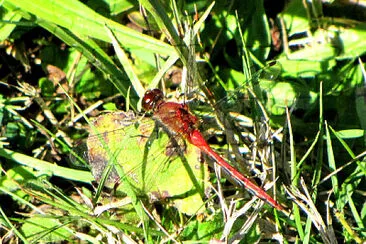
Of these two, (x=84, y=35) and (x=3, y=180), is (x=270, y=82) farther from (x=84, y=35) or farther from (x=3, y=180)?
(x=3, y=180)

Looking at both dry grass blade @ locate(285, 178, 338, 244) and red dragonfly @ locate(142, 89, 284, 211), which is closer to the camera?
dry grass blade @ locate(285, 178, 338, 244)

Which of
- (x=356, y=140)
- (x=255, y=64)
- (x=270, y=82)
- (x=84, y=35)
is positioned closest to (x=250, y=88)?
(x=270, y=82)

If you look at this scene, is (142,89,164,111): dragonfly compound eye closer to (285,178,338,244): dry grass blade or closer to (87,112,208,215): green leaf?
(87,112,208,215): green leaf

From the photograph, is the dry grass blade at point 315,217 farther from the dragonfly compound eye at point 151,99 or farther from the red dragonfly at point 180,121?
the dragonfly compound eye at point 151,99

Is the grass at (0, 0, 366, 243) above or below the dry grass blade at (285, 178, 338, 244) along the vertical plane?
above

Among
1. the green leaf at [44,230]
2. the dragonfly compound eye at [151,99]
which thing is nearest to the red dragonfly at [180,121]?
the dragonfly compound eye at [151,99]

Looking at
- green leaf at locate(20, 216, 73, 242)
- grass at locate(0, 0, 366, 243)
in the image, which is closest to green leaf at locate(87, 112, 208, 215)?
grass at locate(0, 0, 366, 243)

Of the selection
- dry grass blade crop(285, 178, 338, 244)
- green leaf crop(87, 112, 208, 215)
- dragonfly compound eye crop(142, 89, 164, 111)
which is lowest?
dry grass blade crop(285, 178, 338, 244)
